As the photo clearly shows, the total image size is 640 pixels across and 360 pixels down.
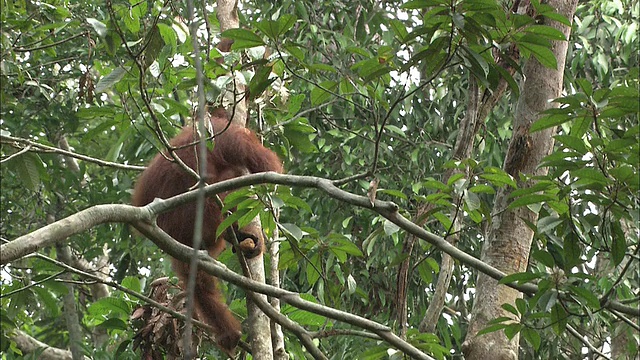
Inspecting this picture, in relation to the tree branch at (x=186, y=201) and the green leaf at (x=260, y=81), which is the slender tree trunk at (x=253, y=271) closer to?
the green leaf at (x=260, y=81)

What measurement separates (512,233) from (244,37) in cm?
118

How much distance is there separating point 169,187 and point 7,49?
930 millimetres

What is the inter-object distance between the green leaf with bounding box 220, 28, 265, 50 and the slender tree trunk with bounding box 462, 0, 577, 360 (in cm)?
99

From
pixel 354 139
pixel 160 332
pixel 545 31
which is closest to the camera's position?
pixel 545 31

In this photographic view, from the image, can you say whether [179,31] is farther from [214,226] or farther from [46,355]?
[46,355]

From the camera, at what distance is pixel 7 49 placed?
3.48 m

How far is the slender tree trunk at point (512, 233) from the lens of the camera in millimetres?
2889

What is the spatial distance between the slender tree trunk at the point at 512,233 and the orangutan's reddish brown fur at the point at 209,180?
120cm

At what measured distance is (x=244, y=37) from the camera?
102 inches

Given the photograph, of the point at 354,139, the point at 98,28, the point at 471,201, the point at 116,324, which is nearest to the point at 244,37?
the point at 98,28

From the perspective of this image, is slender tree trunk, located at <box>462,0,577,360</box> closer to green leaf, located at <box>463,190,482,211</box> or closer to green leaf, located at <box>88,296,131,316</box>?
green leaf, located at <box>463,190,482,211</box>

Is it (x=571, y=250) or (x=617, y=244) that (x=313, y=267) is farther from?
(x=617, y=244)

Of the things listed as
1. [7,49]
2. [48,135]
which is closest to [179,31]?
[7,49]

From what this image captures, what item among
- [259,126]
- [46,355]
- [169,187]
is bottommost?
[46,355]
